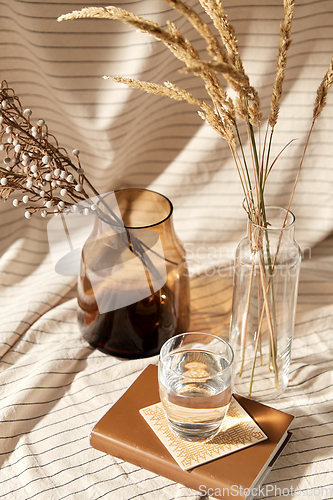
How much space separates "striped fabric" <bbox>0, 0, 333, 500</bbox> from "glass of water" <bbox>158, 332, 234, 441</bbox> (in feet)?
0.30

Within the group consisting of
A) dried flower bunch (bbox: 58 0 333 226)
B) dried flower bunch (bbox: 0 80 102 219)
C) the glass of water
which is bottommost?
the glass of water

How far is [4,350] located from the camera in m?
0.93

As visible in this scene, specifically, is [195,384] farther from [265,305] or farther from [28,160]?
[28,160]

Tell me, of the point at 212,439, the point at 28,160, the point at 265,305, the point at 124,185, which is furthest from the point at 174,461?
the point at 124,185

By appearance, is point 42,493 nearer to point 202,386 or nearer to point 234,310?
point 202,386

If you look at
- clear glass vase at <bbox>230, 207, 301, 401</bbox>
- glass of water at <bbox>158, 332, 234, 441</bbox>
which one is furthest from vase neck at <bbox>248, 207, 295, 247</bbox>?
glass of water at <bbox>158, 332, 234, 441</bbox>

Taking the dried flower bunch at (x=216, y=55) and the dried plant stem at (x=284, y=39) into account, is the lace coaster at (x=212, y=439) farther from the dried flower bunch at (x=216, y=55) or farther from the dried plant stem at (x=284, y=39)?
the dried plant stem at (x=284, y=39)

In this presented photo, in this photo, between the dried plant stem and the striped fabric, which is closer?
the dried plant stem

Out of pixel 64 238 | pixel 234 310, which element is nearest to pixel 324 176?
pixel 234 310

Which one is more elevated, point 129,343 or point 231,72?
point 231,72

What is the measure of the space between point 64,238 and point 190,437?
46cm

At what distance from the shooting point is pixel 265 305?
0.76 meters

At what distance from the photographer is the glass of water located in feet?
2.21

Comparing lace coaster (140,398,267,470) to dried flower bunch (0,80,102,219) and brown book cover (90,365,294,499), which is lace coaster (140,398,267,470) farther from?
dried flower bunch (0,80,102,219)
